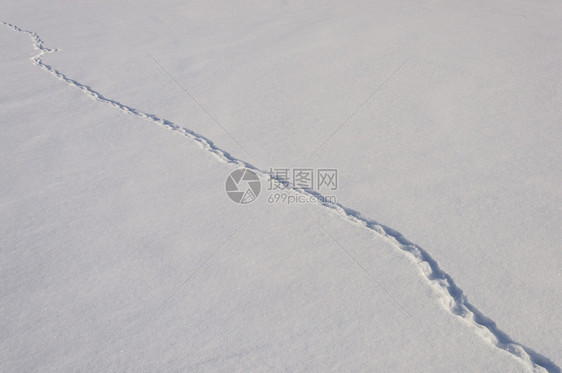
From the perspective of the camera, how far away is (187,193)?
2.27 metres

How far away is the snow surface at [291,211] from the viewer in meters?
1.47

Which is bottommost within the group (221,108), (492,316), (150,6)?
(150,6)

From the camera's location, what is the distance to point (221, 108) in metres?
3.13

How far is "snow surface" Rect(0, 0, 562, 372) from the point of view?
147cm

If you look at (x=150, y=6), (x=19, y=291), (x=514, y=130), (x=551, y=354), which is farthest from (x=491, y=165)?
(x=150, y=6)

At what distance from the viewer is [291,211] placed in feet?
7.02

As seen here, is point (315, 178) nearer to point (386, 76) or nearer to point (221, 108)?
point (221, 108)

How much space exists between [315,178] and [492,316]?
3.65 feet

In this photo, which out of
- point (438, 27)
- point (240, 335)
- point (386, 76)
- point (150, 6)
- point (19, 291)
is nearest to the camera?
point (240, 335)

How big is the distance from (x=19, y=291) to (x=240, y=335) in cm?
87

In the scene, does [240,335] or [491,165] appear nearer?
[240,335]

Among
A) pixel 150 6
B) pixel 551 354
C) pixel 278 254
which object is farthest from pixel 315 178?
pixel 150 6

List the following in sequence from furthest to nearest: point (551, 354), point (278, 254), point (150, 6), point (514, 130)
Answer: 1. point (150, 6)
2. point (514, 130)
3. point (278, 254)
4. point (551, 354)

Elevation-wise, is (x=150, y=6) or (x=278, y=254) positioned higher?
(x=278, y=254)
